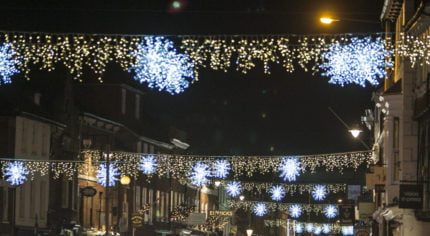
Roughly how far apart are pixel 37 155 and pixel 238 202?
63.6 meters

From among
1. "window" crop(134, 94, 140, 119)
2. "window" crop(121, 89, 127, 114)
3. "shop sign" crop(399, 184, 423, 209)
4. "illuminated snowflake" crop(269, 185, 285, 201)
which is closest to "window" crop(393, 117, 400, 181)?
"shop sign" crop(399, 184, 423, 209)

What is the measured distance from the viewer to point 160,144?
83.7 m

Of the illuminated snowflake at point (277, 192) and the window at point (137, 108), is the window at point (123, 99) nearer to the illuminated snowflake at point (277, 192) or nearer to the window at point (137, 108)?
the window at point (137, 108)

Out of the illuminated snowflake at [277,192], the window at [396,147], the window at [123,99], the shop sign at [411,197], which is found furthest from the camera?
the window at [123,99]

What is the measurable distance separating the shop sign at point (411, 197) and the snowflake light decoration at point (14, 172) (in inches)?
1040

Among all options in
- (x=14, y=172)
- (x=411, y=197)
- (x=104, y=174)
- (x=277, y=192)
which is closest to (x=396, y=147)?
(x=411, y=197)

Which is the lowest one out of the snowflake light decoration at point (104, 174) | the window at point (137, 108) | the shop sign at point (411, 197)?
the shop sign at point (411, 197)

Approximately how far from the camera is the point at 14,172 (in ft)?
163

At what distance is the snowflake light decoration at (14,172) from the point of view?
1953 inches

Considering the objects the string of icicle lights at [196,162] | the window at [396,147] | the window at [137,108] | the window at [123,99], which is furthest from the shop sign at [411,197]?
the window at [137,108]

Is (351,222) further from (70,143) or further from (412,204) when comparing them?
(412,204)

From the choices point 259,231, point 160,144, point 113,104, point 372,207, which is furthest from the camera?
point 259,231

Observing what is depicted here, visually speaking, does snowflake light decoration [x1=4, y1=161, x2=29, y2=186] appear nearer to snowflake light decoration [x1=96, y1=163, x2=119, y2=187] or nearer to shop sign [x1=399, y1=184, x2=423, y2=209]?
snowflake light decoration [x1=96, y1=163, x2=119, y2=187]

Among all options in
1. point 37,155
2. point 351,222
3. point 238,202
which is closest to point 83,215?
point 37,155
